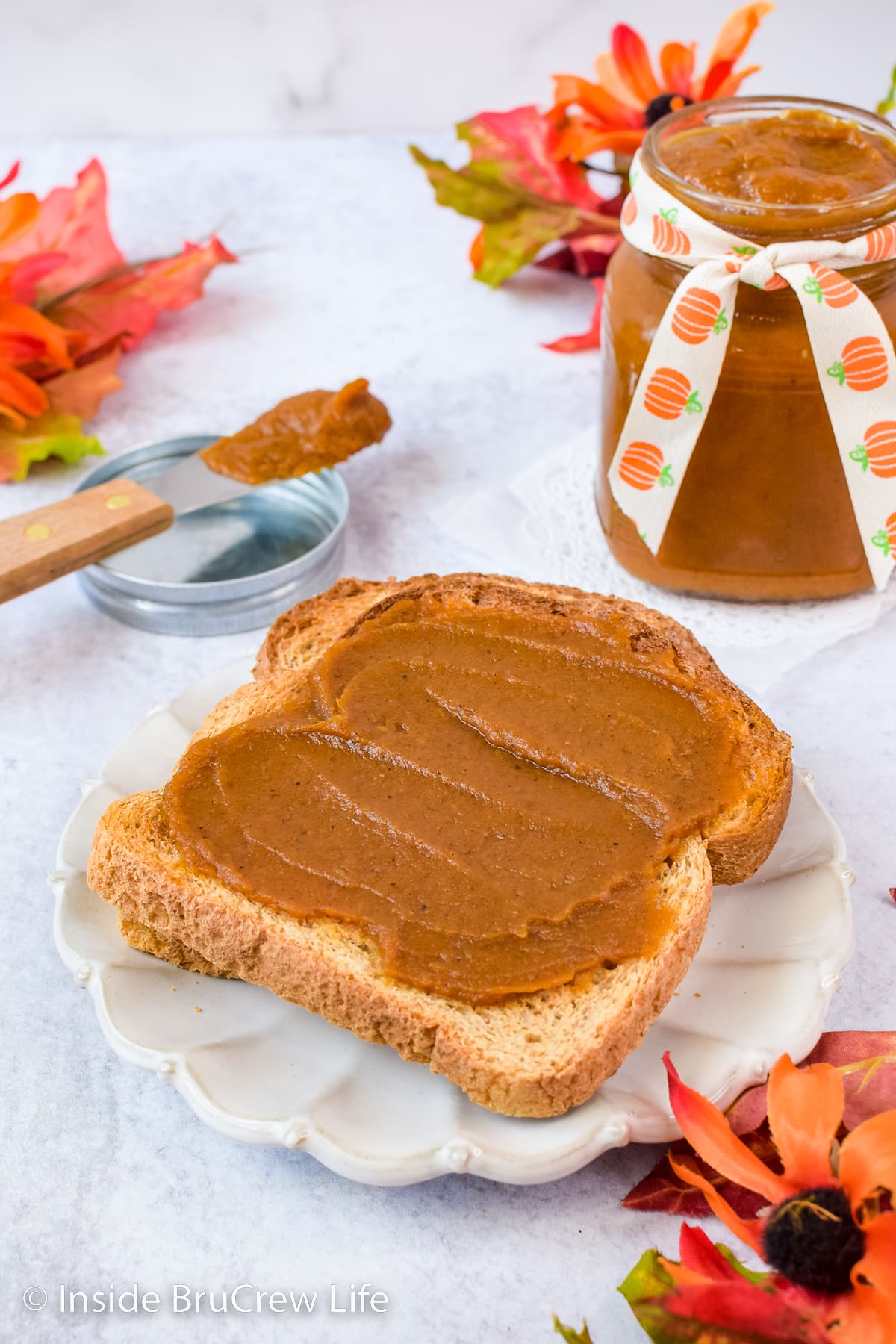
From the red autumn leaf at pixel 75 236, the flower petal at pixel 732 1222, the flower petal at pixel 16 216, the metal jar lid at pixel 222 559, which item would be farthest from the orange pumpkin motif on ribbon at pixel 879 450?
the red autumn leaf at pixel 75 236

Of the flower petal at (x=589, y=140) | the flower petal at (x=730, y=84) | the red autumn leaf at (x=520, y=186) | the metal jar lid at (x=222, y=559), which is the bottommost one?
the metal jar lid at (x=222, y=559)

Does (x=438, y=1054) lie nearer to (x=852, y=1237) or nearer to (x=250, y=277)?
(x=852, y=1237)

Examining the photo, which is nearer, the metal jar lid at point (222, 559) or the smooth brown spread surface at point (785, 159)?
the smooth brown spread surface at point (785, 159)

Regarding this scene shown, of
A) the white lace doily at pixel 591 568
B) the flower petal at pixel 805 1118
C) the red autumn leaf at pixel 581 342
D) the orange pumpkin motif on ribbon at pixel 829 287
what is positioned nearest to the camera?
the flower petal at pixel 805 1118

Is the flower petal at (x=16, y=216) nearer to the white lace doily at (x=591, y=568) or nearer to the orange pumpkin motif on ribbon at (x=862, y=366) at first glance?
the white lace doily at (x=591, y=568)

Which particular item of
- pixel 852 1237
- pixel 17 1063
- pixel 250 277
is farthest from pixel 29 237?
pixel 852 1237

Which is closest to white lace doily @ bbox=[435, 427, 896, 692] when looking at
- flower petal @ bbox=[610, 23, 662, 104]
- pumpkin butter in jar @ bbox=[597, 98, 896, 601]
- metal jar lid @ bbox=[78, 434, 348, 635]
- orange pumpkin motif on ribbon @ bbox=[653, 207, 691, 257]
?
pumpkin butter in jar @ bbox=[597, 98, 896, 601]
